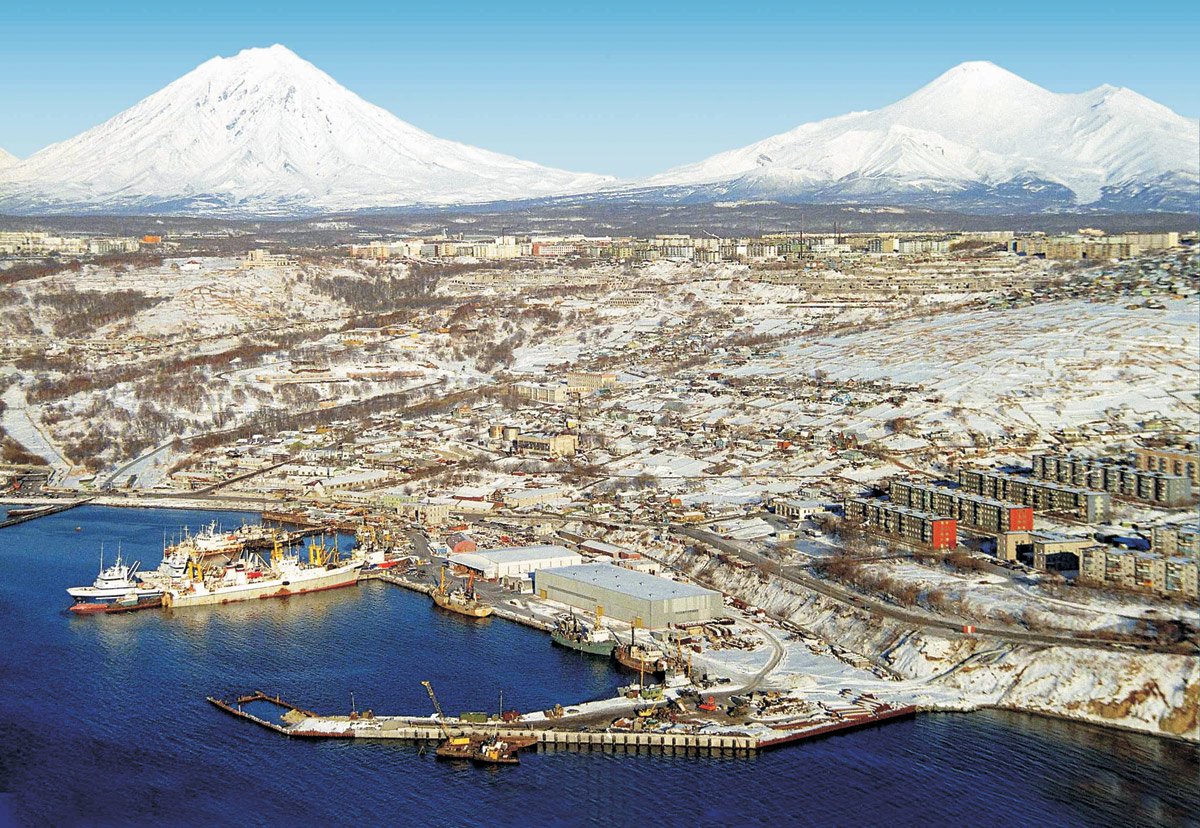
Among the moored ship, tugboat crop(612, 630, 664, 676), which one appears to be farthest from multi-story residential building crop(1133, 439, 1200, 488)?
the moored ship

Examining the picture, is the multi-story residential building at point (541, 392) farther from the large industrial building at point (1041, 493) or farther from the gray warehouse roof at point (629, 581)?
the gray warehouse roof at point (629, 581)

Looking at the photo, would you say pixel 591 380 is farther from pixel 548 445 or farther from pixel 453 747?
pixel 453 747

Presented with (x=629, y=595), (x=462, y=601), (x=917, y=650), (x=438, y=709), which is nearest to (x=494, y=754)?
(x=438, y=709)

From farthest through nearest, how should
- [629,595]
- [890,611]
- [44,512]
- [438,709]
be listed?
[44,512] < [629,595] < [890,611] < [438,709]

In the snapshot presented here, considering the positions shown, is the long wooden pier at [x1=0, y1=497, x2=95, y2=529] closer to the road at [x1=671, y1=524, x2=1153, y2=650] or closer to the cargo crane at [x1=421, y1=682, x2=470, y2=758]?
the road at [x1=671, y1=524, x2=1153, y2=650]

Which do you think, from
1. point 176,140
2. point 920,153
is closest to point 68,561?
point 920,153

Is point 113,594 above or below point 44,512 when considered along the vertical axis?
above

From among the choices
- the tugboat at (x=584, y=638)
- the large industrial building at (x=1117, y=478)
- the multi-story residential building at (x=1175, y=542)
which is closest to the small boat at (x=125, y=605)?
the tugboat at (x=584, y=638)
